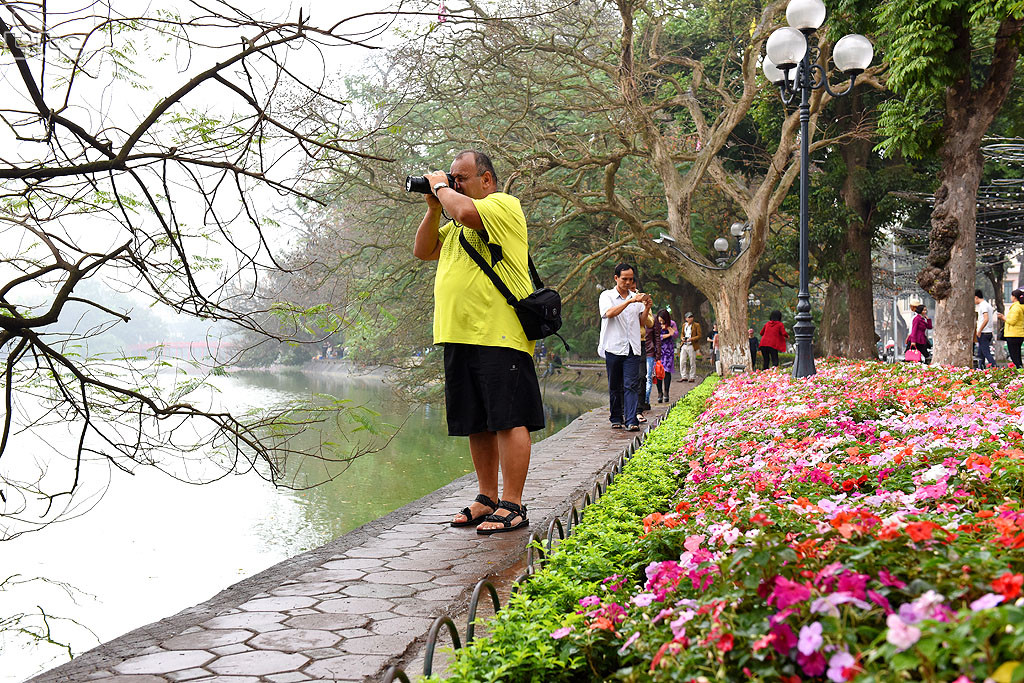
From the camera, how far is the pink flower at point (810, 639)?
1.49 meters

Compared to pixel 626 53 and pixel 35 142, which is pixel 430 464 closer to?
pixel 626 53

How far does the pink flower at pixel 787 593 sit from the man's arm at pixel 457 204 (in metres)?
2.88


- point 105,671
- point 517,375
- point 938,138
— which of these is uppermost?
point 938,138

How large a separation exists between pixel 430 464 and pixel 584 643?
42.6 feet

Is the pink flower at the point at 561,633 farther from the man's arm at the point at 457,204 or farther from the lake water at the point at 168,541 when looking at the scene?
the lake water at the point at 168,541

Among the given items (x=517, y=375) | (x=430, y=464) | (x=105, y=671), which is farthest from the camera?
(x=430, y=464)

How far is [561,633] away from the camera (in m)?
2.16

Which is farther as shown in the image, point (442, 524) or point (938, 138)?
point (938, 138)

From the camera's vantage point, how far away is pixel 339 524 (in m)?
10.8

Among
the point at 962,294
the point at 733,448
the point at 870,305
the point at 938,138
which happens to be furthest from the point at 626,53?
the point at 733,448

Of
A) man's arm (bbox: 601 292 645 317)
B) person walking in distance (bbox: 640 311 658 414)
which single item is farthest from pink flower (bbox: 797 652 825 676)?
person walking in distance (bbox: 640 311 658 414)

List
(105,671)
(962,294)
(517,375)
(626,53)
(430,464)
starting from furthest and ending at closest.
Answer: (626,53), (430,464), (962,294), (517,375), (105,671)

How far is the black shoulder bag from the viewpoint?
14.8ft

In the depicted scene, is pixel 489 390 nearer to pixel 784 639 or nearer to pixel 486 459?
pixel 486 459
